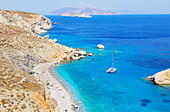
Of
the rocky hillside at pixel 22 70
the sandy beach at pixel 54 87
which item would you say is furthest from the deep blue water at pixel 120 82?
the rocky hillside at pixel 22 70

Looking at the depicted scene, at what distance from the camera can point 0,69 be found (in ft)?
137

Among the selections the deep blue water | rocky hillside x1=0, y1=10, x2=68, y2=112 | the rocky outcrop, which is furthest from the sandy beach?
the rocky outcrop

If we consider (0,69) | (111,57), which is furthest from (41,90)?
(111,57)

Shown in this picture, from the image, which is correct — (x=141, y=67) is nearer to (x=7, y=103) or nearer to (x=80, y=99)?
(x=80, y=99)

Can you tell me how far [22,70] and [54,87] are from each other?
11.5 m

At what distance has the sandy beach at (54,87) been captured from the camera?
44812 millimetres

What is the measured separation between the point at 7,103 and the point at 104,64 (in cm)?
5198

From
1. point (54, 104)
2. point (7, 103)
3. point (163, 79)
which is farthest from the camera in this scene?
point (163, 79)

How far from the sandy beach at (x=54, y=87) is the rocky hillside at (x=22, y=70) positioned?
2.42 m

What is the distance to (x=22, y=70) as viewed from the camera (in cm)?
5344

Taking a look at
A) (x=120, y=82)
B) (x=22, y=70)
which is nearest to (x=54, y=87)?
(x=22, y=70)

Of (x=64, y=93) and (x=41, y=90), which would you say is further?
(x=64, y=93)

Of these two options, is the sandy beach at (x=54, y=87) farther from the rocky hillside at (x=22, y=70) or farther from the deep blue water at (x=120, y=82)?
the deep blue water at (x=120, y=82)

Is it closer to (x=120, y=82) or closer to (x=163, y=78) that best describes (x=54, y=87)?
(x=120, y=82)
